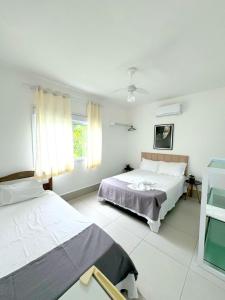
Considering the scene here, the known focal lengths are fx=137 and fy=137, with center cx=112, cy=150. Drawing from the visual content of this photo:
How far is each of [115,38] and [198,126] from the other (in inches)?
107

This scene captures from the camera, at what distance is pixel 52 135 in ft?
8.75

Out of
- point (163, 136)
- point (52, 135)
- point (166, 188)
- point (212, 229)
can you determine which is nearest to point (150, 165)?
point (163, 136)

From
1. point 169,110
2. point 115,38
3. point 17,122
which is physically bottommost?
point 17,122

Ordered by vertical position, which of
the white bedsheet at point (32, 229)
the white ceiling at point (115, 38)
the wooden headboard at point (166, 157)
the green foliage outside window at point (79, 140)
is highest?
the white ceiling at point (115, 38)

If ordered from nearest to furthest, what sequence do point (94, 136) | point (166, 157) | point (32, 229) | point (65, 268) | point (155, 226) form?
1. point (65, 268)
2. point (32, 229)
3. point (155, 226)
4. point (94, 136)
5. point (166, 157)

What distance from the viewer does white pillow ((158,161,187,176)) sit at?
3.30 m

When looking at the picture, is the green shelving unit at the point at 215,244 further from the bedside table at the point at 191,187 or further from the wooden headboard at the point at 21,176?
the wooden headboard at the point at 21,176

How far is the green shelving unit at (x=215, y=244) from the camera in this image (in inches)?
60.5

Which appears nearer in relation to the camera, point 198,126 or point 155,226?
Result: point 155,226

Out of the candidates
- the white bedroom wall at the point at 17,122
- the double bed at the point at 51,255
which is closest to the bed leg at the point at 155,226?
the double bed at the point at 51,255

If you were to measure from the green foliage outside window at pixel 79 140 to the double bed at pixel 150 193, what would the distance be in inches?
38.8

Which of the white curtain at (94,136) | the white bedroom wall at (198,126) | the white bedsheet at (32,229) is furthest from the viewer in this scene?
the white curtain at (94,136)

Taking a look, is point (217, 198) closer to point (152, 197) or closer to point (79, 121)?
point (152, 197)

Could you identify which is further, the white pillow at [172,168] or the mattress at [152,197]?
the white pillow at [172,168]
